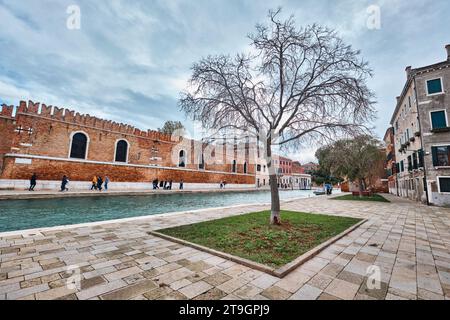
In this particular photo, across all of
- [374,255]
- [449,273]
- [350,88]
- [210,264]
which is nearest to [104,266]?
[210,264]

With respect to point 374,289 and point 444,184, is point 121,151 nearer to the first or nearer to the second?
point 374,289

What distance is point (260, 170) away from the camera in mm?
53031

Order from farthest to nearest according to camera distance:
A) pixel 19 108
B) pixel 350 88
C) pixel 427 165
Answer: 1. pixel 19 108
2. pixel 427 165
3. pixel 350 88

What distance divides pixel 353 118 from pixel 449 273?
454 cm

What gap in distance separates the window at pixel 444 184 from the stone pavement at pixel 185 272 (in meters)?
14.2

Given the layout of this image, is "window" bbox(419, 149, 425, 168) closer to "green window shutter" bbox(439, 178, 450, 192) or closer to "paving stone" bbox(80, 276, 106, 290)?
"green window shutter" bbox(439, 178, 450, 192)

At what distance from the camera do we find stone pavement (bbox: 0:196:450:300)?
2.62m

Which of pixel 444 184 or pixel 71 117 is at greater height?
pixel 71 117

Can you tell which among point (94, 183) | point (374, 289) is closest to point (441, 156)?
point (374, 289)

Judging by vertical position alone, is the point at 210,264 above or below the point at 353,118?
below

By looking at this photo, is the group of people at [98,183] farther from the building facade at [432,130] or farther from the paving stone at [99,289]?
the building facade at [432,130]

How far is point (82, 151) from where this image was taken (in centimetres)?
2230

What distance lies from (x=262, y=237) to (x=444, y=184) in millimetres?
17943
